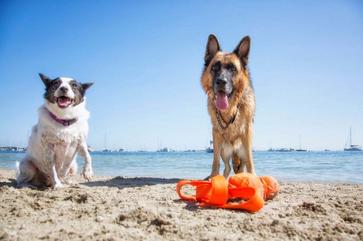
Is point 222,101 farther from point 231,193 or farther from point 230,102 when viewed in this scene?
point 231,193

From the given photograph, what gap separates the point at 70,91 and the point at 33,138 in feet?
3.31

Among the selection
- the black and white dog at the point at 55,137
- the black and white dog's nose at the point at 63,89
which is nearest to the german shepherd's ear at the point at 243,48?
the black and white dog at the point at 55,137

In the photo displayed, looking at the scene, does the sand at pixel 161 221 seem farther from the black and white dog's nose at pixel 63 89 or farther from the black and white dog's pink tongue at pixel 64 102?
the black and white dog's nose at pixel 63 89

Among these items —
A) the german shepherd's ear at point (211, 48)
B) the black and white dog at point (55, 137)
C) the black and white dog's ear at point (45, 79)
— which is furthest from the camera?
the german shepherd's ear at point (211, 48)

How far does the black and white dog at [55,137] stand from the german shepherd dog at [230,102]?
2409 millimetres

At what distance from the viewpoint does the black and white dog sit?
5.21 metres

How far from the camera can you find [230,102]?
6062 mm

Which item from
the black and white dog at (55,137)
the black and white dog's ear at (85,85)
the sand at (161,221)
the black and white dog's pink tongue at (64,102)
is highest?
the black and white dog's ear at (85,85)

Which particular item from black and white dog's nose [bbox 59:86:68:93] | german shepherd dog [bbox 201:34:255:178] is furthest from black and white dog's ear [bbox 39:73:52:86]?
german shepherd dog [bbox 201:34:255:178]

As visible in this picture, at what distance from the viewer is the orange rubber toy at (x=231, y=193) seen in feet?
11.5

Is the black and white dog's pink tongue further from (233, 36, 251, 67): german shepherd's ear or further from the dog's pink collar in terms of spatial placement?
(233, 36, 251, 67): german shepherd's ear

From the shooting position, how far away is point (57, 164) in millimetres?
5461

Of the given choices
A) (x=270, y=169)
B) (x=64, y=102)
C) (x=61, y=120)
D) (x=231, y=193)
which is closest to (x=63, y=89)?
(x=64, y=102)

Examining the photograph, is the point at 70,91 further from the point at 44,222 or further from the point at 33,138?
the point at 44,222
